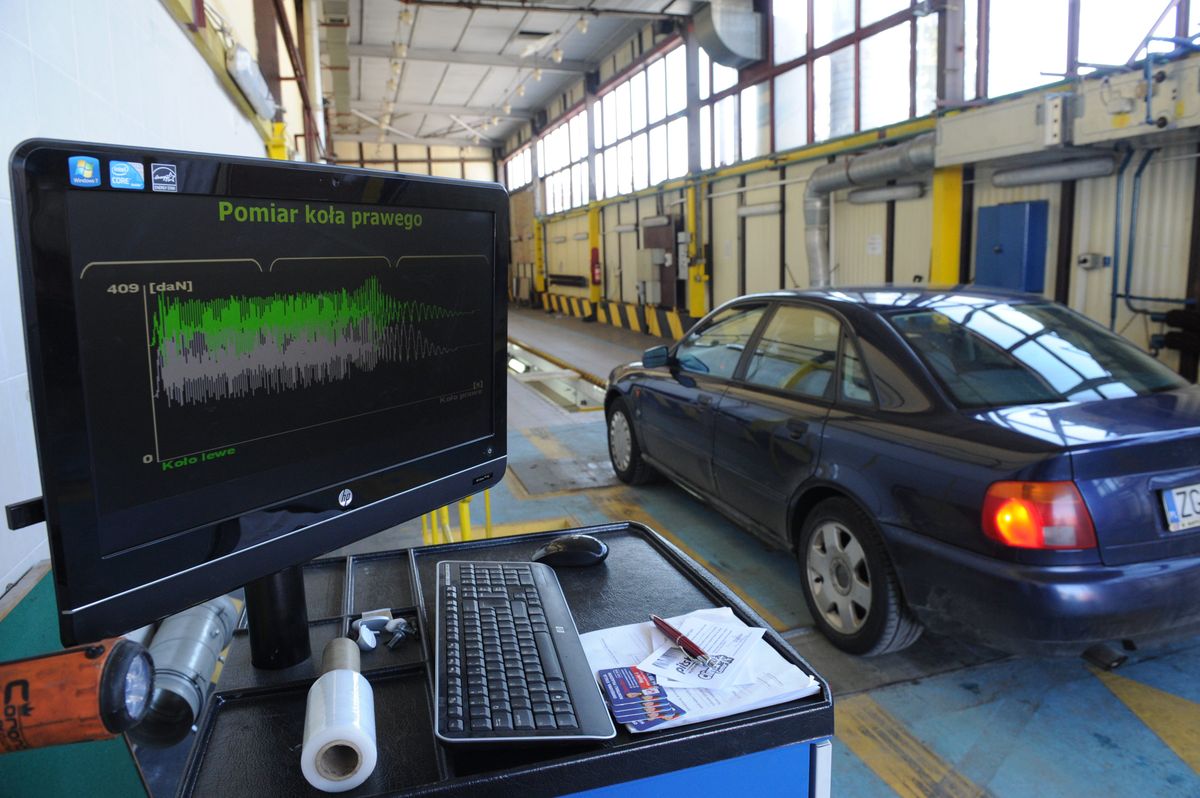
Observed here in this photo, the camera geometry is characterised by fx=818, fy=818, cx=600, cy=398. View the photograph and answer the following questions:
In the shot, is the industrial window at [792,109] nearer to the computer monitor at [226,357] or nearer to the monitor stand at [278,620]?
the computer monitor at [226,357]

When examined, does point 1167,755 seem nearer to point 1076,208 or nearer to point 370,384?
point 370,384

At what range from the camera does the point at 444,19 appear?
16.1 m

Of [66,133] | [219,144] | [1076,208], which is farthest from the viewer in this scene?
[1076,208]

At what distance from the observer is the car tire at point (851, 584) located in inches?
120

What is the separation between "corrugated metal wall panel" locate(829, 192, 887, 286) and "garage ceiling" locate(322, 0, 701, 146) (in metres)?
5.41

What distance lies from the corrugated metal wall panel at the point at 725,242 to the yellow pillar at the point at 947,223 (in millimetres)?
4874

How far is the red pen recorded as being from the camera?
1374mm

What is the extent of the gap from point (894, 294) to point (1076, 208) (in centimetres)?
524

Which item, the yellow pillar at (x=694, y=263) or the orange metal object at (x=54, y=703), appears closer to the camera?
the orange metal object at (x=54, y=703)

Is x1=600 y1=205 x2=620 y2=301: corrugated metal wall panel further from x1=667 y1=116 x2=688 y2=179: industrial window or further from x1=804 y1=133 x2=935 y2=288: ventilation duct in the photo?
x1=804 y1=133 x2=935 y2=288: ventilation duct

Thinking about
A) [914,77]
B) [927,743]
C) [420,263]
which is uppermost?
[914,77]

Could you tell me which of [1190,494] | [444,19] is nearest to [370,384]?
[1190,494]

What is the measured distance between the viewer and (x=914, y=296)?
369 centimetres

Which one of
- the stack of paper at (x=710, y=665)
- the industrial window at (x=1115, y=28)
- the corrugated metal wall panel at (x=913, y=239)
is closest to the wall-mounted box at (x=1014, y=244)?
the corrugated metal wall panel at (x=913, y=239)
